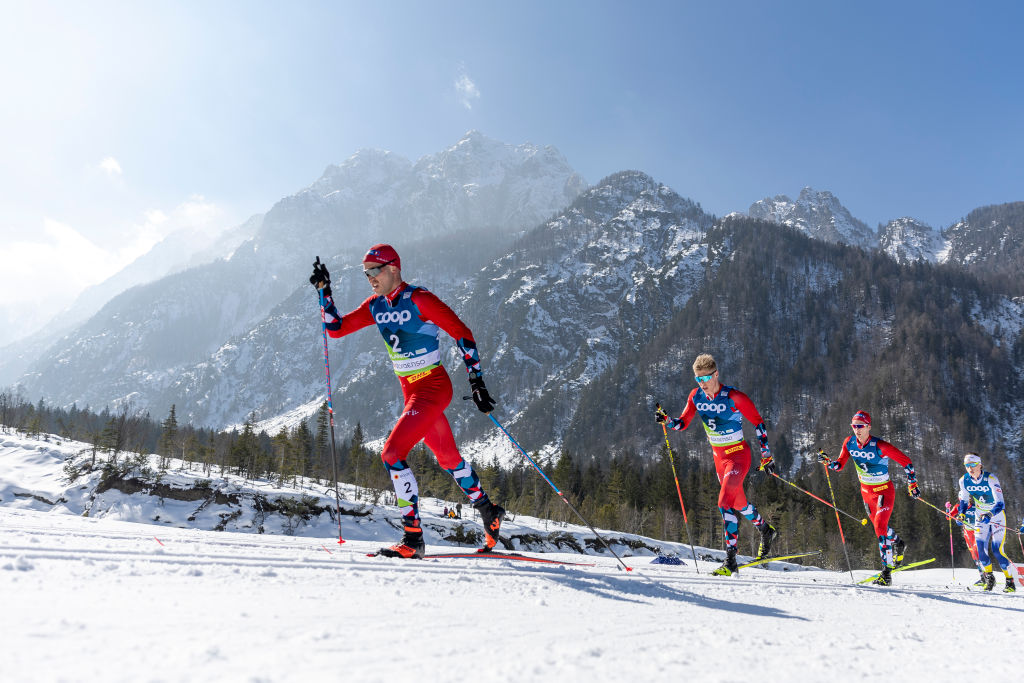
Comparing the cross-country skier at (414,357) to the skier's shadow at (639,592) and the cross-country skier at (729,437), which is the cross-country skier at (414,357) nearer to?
the skier's shadow at (639,592)

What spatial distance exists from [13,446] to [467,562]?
1469 inches

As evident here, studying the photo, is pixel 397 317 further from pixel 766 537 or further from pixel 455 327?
pixel 766 537

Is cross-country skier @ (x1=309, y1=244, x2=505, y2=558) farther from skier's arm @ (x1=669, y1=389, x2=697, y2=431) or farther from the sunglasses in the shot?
skier's arm @ (x1=669, y1=389, x2=697, y2=431)

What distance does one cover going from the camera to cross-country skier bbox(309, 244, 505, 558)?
494 centimetres

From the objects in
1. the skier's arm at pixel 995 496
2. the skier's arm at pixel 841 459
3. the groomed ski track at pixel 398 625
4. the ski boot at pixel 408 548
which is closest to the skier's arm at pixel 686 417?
the groomed ski track at pixel 398 625

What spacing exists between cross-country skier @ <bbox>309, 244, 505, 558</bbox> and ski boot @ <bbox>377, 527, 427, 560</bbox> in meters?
0.03

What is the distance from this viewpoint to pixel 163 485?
23.0 m

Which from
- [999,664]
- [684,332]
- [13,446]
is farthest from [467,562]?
[684,332]

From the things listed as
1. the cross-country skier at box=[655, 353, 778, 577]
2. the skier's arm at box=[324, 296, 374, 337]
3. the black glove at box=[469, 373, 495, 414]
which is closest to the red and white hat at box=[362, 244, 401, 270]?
the skier's arm at box=[324, 296, 374, 337]

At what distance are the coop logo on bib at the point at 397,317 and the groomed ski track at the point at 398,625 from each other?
2.20 m

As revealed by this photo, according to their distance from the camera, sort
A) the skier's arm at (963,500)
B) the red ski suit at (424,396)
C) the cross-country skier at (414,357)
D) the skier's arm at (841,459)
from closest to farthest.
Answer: the red ski suit at (424,396) → the cross-country skier at (414,357) → the skier's arm at (841,459) → the skier's arm at (963,500)

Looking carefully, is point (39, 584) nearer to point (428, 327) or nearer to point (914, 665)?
point (428, 327)

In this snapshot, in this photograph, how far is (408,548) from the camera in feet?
15.1

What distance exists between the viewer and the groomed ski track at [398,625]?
153cm
